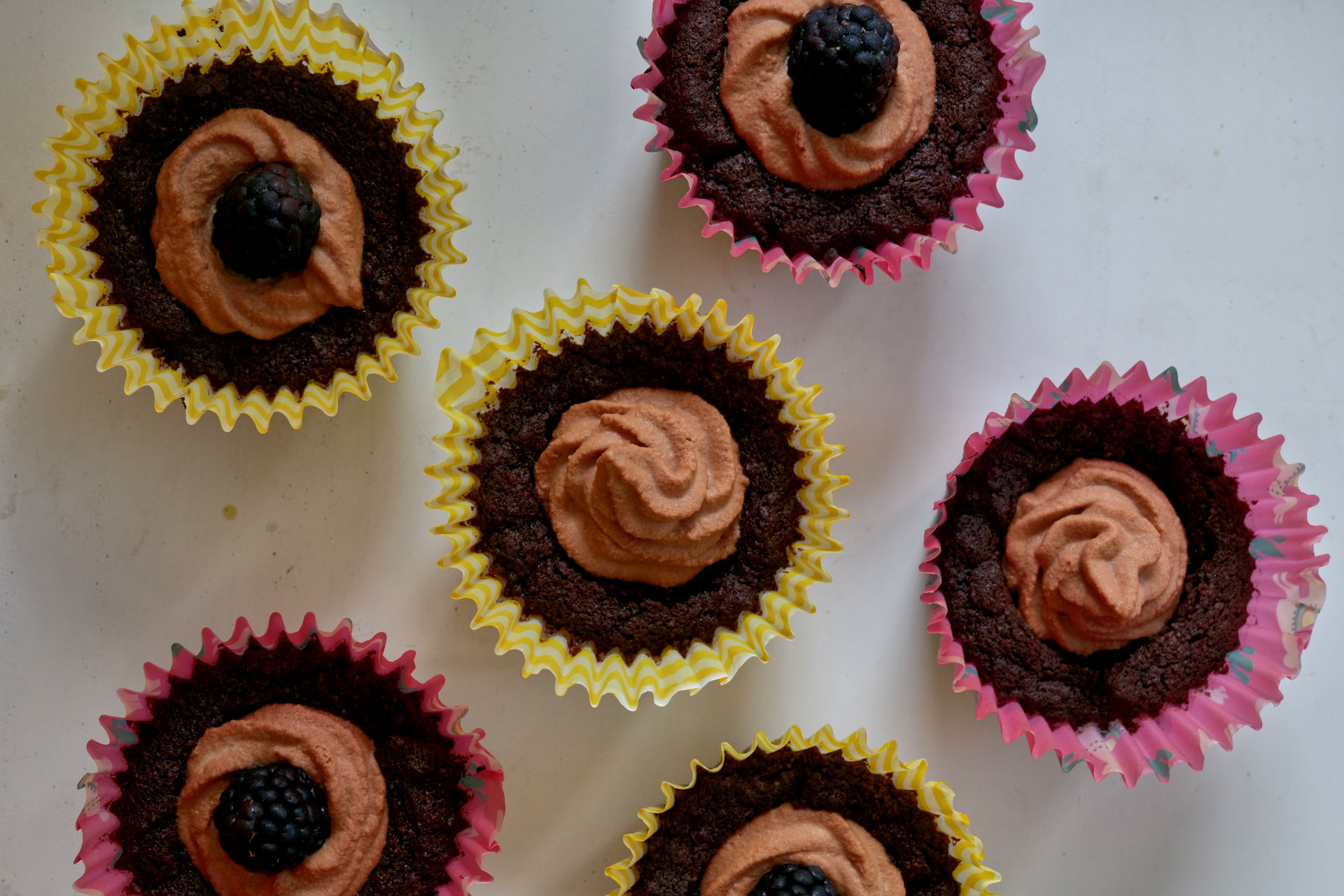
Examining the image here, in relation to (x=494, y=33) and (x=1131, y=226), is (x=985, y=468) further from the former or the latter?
(x=494, y=33)

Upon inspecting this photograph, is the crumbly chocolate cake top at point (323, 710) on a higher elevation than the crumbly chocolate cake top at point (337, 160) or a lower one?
lower

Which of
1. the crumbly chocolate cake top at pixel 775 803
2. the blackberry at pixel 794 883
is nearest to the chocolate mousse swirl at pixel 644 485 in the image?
the crumbly chocolate cake top at pixel 775 803

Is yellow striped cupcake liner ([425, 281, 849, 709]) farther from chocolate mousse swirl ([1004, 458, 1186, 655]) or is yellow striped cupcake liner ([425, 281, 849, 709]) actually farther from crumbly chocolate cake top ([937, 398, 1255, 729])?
chocolate mousse swirl ([1004, 458, 1186, 655])

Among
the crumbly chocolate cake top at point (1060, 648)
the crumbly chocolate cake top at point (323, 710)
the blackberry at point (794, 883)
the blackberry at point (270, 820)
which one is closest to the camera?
the blackberry at point (270, 820)

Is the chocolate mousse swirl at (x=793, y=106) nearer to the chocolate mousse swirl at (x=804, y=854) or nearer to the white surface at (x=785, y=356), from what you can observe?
the white surface at (x=785, y=356)

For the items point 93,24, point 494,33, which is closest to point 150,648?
point 93,24

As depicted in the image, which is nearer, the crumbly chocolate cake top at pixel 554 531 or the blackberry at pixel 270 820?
the blackberry at pixel 270 820
